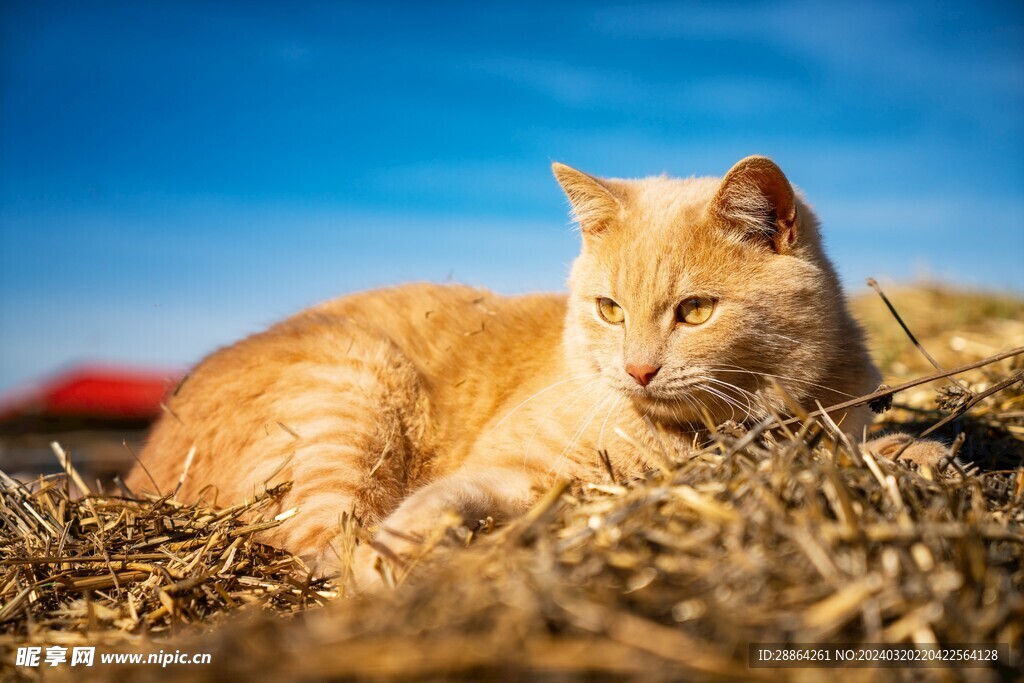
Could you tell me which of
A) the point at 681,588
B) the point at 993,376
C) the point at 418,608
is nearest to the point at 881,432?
the point at 993,376

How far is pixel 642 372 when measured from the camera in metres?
2.36

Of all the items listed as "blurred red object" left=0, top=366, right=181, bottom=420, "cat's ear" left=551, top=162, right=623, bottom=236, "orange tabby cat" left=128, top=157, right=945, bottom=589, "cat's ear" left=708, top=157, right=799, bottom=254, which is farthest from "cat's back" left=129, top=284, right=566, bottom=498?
"blurred red object" left=0, top=366, right=181, bottom=420

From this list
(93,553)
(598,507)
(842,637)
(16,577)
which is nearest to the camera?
(842,637)

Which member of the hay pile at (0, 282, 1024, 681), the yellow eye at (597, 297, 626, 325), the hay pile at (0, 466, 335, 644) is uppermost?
the yellow eye at (597, 297, 626, 325)

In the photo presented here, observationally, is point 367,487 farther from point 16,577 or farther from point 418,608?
point 418,608

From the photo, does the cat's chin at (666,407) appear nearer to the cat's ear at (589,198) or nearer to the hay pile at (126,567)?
the cat's ear at (589,198)

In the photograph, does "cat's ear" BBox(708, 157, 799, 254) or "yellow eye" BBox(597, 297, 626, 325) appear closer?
"cat's ear" BBox(708, 157, 799, 254)

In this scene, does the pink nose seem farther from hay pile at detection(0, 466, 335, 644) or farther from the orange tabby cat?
hay pile at detection(0, 466, 335, 644)

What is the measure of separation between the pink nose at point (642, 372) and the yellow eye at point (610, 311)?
0.32 m

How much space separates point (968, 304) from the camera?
5.72m

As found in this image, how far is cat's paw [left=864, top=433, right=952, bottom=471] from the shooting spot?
6.72 feet

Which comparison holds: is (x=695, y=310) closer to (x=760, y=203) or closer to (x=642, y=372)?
(x=642, y=372)

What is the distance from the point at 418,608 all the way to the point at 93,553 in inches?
62.3

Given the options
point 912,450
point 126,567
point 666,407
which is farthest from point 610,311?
point 126,567
